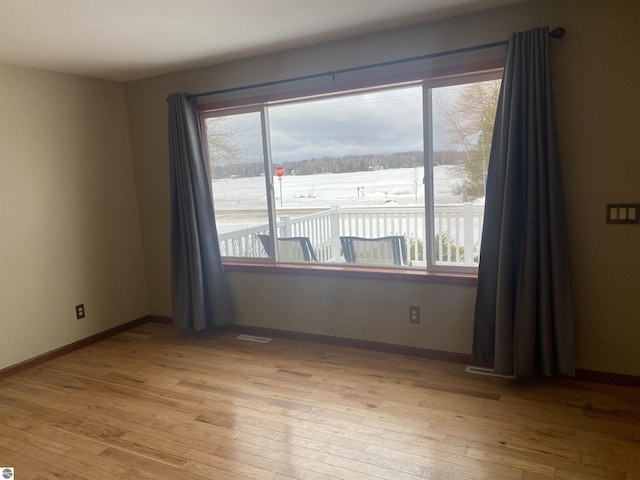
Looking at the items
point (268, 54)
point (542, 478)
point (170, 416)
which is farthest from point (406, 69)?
point (170, 416)

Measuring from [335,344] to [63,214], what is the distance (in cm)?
249

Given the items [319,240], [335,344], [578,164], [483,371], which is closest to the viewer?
[578,164]

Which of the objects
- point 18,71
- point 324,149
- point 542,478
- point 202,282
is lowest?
point 542,478

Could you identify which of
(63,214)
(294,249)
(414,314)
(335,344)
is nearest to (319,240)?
(294,249)

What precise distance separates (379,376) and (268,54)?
253 cm

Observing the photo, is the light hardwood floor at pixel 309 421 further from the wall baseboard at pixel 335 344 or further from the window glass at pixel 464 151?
the window glass at pixel 464 151

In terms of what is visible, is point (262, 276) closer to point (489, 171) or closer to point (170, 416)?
point (170, 416)

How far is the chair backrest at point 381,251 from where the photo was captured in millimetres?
3553

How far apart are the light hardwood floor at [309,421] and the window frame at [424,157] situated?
2.11 ft

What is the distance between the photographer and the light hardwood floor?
2.10 meters

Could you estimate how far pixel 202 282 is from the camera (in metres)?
3.81

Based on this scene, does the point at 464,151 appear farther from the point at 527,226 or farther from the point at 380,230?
the point at 380,230

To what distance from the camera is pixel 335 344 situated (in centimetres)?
356

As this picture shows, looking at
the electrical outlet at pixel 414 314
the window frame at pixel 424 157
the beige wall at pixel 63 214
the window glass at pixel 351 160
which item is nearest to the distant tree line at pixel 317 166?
the window glass at pixel 351 160
